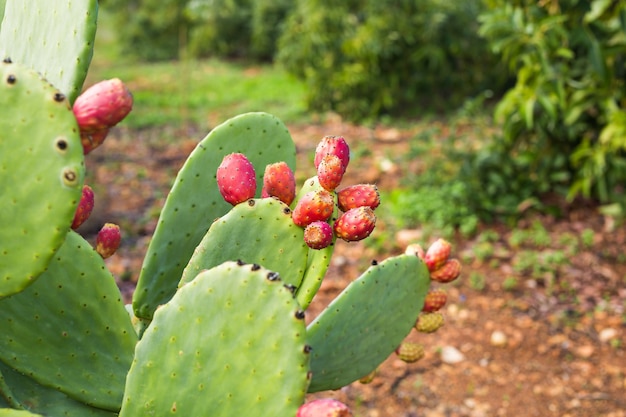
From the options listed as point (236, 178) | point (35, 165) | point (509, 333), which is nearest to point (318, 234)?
point (236, 178)

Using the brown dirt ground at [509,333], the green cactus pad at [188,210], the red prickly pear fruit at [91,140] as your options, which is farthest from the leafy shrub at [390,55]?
the red prickly pear fruit at [91,140]

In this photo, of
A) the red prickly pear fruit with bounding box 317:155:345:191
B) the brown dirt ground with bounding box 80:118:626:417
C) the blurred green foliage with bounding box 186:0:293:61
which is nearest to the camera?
the red prickly pear fruit with bounding box 317:155:345:191

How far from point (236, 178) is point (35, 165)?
1.09 feet

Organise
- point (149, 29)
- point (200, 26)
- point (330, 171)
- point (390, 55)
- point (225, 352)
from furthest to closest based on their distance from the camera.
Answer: point (149, 29) < point (200, 26) < point (390, 55) < point (330, 171) < point (225, 352)

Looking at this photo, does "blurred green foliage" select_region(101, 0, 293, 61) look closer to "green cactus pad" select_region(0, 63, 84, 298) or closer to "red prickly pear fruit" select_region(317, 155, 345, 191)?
"red prickly pear fruit" select_region(317, 155, 345, 191)

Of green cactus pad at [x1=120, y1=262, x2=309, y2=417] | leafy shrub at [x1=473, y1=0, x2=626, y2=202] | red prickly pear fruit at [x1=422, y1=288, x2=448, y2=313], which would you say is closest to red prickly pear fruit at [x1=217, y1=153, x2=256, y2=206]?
green cactus pad at [x1=120, y1=262, x2=309, y2=417]

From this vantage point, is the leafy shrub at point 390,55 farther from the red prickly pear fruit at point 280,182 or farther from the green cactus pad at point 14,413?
the green cactus pad at point 14,413

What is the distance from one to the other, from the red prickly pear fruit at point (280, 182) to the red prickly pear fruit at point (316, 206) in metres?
0.06

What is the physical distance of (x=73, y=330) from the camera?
101cm

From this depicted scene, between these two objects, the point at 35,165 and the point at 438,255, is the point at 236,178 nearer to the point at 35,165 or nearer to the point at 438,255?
the point at 35,165

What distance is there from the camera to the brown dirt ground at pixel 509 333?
8.50 ft

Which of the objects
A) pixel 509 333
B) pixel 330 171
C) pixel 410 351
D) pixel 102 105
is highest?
pixel 102 105

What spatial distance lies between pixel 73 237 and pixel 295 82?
777 centimetres

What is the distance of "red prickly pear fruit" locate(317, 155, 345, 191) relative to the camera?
0.93 m
